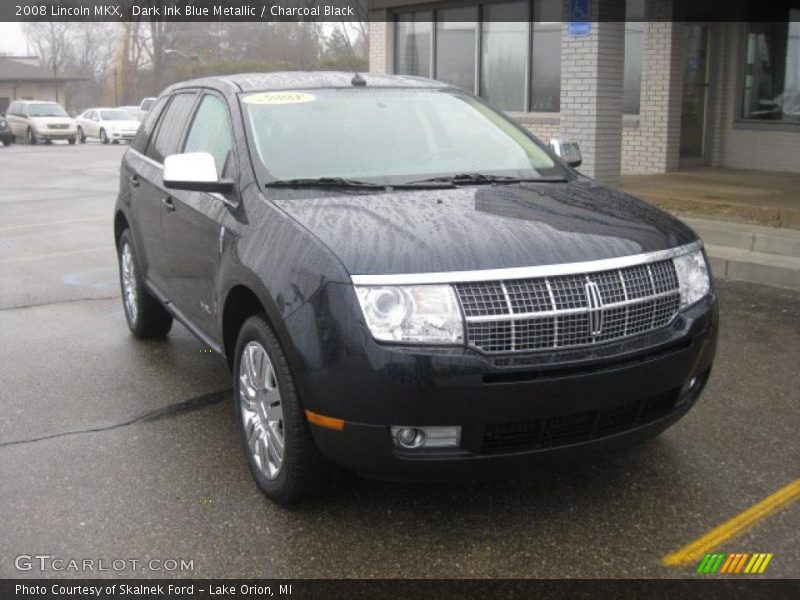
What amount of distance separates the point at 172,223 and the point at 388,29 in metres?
12.6

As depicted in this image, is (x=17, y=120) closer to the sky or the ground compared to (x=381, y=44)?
closer to the ground

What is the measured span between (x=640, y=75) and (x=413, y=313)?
12071 millimetres

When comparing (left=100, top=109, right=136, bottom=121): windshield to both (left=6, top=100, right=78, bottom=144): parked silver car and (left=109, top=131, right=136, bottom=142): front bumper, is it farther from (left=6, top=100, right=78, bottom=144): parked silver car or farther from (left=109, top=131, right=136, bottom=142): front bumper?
(left=6, top=100, right=78, bottom=144): parked silver car

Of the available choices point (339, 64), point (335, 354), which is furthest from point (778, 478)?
point (339, 64)

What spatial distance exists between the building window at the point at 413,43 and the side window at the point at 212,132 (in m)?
11.8

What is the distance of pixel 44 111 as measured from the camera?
40000 millimetres

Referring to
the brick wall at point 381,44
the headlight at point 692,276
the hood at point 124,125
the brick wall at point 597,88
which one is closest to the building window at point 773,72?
the brick wall at point 597,88

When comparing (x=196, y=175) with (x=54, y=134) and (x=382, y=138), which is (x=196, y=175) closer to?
(x=382, y=138)

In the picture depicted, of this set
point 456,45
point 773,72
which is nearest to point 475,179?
point 773,72

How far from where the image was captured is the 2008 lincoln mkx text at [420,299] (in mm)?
3184

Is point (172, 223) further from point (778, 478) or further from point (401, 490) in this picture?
point (778, 478)

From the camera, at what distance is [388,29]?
16.8 meters

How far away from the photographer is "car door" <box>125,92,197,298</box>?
541cm

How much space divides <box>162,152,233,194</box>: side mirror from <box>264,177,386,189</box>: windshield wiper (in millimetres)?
255
